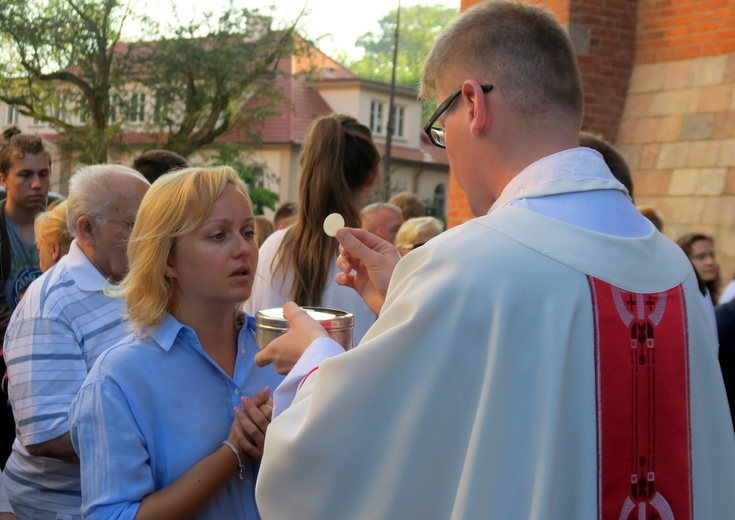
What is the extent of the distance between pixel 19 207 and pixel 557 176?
16.8 ft

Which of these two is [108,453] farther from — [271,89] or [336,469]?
[271,89]

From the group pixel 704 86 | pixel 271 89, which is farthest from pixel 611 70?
pixel 271 89

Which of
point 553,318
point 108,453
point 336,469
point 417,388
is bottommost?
point 108,453

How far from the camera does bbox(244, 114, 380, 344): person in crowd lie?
409 cm

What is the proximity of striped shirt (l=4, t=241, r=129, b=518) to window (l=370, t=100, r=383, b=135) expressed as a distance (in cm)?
4371

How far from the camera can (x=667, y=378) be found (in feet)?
6.67

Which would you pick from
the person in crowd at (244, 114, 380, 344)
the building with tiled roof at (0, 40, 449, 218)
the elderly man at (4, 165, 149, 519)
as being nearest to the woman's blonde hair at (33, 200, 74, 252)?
the elderly man at (4, 165, 149, 519)

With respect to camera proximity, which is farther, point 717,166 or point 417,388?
point 717,166

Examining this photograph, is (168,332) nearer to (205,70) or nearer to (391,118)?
(205,70)

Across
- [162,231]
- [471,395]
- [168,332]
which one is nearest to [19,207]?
[162,231]

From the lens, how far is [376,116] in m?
47.4

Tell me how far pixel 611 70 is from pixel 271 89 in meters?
22.0

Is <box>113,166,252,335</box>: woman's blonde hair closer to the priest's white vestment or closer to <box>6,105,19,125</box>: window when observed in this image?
the priest's white vestment

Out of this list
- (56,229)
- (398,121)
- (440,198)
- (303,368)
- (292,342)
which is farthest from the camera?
(440,198)
